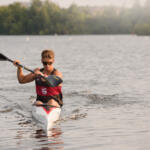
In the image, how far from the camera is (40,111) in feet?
38.7

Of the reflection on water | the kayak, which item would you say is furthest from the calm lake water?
the kayak

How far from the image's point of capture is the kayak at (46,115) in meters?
11.4

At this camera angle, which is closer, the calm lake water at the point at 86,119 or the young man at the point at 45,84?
the calm lake water at the point at 86,119

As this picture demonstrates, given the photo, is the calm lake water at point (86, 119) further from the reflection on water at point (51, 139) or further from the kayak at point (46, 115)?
the kayak at point (46, 115)

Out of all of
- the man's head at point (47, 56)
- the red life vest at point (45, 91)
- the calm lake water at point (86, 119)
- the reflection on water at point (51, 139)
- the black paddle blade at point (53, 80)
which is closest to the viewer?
the reflection on water at point (51, 139)

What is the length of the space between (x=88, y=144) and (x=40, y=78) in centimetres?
296

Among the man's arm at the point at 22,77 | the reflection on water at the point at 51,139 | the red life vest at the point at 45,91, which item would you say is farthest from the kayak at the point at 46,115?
the man's arm at the point at 22,77

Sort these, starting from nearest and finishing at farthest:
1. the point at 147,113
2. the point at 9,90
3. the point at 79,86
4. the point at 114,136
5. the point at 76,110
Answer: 1. the point at 114,136
2. the point at 147,113
3. the point at 76,110
4. the point at 9,90
5. the point at 79,86

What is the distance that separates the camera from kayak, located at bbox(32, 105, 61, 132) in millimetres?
11422

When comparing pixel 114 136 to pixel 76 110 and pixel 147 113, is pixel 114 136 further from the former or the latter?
pixel 76 110

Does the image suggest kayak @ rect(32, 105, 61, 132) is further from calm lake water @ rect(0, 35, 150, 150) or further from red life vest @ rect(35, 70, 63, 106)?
red life vest @ rect(35, 70, 63, 106)

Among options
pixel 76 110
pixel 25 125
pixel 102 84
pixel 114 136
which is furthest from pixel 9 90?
pixel 114 136

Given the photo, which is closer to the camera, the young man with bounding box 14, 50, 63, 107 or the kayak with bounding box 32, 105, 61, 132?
the kayak with bounding box 32, 105, 61, 132

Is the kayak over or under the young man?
under
